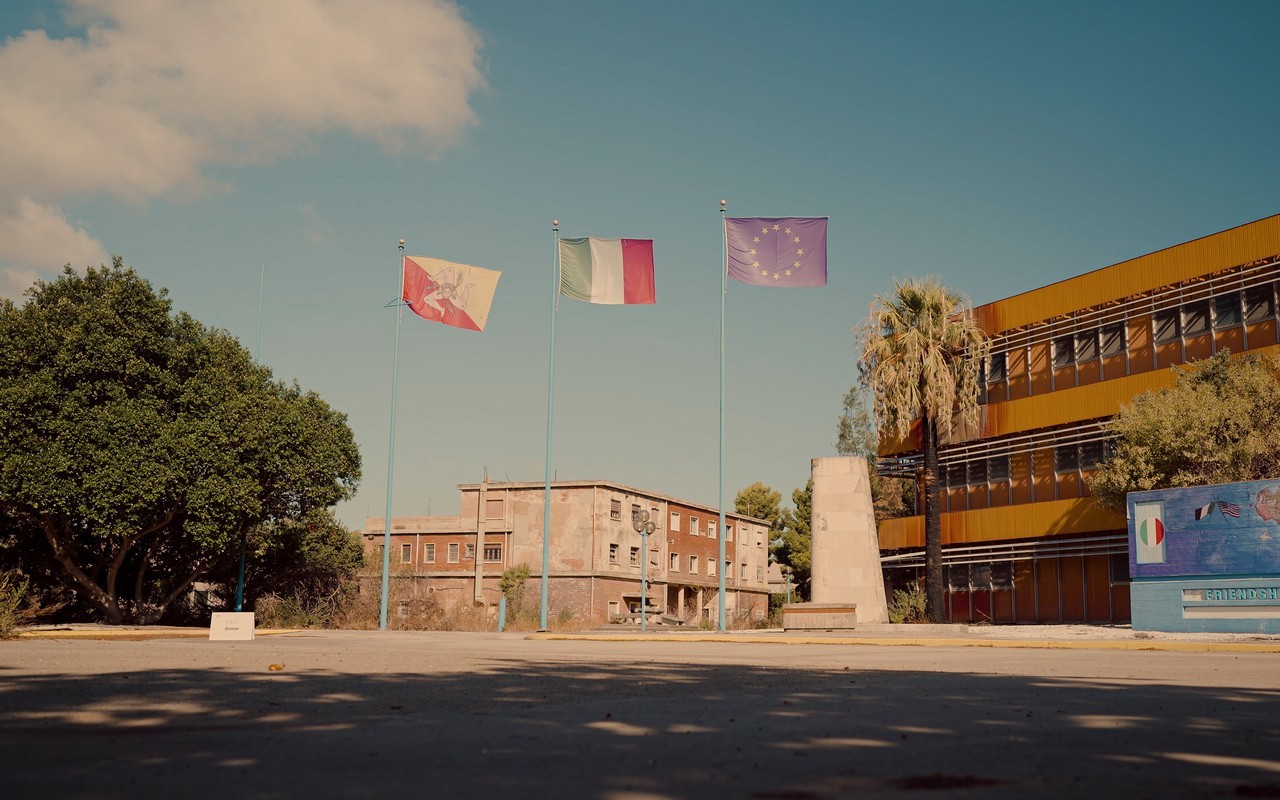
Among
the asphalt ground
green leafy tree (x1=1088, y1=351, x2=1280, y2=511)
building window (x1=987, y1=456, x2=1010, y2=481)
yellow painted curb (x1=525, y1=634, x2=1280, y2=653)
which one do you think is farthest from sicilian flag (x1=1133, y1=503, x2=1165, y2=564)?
the asphalt ground

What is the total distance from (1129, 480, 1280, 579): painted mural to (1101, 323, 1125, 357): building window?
12302 mm

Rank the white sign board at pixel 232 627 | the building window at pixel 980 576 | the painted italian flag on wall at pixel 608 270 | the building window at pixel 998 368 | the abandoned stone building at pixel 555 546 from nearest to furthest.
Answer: the white sign board at pixel 232 627, the painted italian flag on wall at pixel 608 270, the building window at pixel 980 576, the building window at pixel 998 368, the abandoned stone building at pixel 555 546

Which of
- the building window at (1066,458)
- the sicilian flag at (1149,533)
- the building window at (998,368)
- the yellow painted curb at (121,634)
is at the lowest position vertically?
the yellow painted curb at (121,634)

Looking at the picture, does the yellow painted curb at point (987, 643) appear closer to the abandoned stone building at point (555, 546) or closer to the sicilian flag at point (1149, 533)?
the sicilian flag at point (1149, 533)

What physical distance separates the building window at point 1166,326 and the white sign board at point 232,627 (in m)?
30.6

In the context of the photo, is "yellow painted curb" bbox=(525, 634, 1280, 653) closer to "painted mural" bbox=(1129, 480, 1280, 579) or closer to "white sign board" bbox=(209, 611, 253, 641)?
"painted mural" bbox=(1129, 480, 1280, 579)

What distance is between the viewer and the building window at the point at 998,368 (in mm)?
44750

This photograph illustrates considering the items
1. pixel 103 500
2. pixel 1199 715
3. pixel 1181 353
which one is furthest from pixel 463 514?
pixel 1199 715

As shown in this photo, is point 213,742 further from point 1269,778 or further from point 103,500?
point 103,500

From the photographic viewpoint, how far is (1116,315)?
132 feet

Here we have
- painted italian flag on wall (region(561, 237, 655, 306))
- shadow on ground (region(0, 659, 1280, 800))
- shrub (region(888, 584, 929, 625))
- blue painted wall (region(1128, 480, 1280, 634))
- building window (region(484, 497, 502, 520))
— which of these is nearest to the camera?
shadow on ground (region(0, 659, 1280, 800))

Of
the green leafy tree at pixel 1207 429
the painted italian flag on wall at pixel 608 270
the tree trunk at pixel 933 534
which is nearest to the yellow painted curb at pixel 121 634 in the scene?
the painted italian flag on wall at pixel 608 270

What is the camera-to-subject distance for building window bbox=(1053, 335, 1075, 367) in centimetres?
4212

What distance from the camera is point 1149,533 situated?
29188mm
